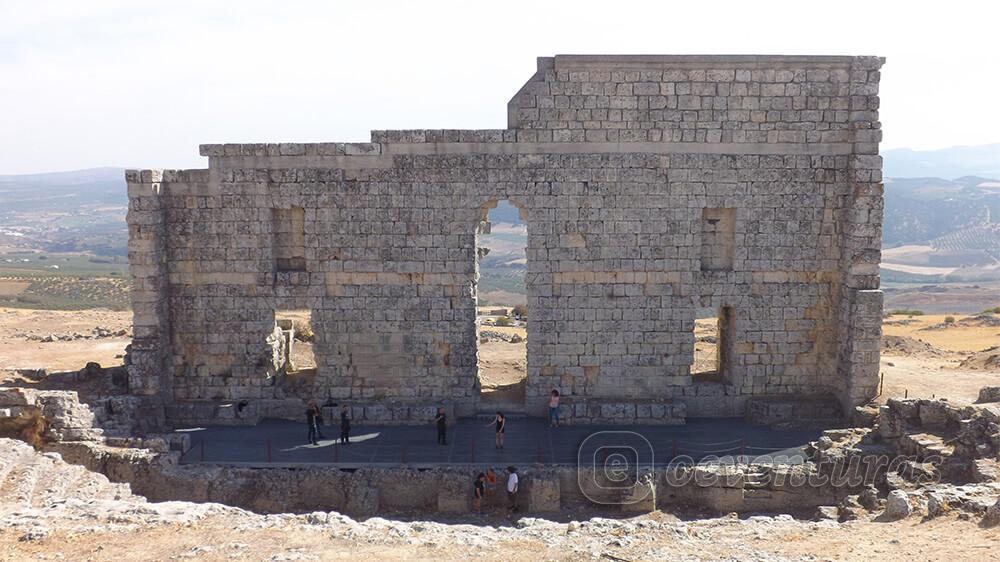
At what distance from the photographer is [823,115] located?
613 inches

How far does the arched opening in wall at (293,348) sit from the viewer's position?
56.6ft

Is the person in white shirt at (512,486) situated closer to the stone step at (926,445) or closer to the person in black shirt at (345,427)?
the person in black shirt at (345,427)

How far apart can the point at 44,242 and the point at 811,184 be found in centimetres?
14675

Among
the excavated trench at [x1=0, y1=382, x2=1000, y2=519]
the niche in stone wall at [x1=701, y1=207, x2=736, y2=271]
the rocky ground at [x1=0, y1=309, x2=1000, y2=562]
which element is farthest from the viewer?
the niche in stone wall at [x1=701, y1=207, x2=736, y2=271]

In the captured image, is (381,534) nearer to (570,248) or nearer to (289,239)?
(570,248)

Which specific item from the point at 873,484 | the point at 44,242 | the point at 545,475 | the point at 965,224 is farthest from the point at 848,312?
the point at 44,242

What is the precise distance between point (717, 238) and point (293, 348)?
1232cm

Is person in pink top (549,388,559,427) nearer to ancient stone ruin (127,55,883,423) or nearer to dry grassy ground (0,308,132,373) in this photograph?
ancient stone ruin (127,55,883,423)

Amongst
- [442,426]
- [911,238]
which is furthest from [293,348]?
[911,238]

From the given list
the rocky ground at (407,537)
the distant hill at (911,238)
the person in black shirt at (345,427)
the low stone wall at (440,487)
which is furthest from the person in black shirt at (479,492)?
the distant hill at (911,238)

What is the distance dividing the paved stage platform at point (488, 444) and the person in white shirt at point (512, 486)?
2.21ft

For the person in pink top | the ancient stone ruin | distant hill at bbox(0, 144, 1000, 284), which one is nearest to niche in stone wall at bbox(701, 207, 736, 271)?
the ancient stone ruin

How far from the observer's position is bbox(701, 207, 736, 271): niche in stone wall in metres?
16.1

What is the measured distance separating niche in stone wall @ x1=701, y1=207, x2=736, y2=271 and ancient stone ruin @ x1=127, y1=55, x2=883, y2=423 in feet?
0.15
